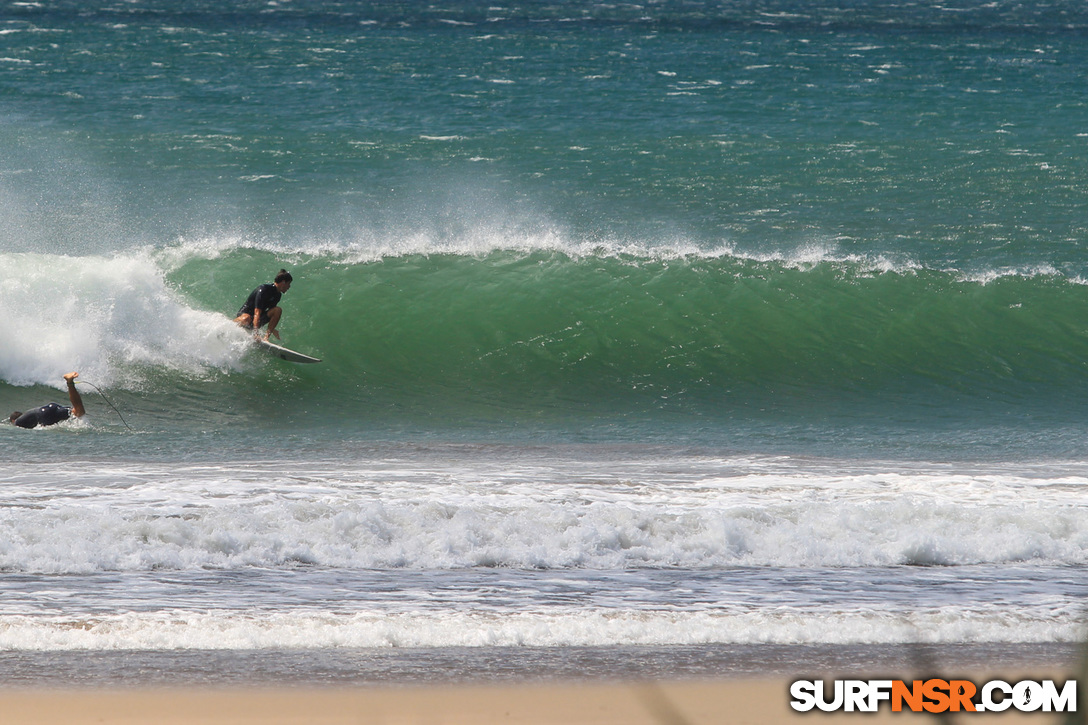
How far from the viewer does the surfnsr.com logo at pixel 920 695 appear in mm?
4781

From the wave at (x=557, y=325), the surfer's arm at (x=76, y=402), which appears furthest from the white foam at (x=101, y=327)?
the surfer's arm at (x=76, y=402)

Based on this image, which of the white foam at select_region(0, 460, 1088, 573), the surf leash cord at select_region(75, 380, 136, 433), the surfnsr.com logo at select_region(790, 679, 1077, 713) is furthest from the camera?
the surf leash cord at select_region(75, 380, 136, 433)

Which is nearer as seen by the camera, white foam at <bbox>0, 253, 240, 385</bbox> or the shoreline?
the shoreline

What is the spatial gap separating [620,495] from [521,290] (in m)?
6.06

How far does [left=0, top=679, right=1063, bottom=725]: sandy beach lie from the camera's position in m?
4.68

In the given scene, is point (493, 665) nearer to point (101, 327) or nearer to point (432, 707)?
point (432, 707)

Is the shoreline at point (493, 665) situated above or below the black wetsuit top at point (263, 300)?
below

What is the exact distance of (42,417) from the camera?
934 cm

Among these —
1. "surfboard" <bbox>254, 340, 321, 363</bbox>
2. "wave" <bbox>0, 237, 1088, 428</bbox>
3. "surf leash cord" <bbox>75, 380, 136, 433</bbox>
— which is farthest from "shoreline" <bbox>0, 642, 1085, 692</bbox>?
"surfboard" <bbox>254, 340, 321, 363</bbox>

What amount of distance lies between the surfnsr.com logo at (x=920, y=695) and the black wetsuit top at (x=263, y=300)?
7579mm

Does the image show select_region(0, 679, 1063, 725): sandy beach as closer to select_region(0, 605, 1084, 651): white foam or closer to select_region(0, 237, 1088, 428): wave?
select_region(0, 605, 1084, 651): white foam

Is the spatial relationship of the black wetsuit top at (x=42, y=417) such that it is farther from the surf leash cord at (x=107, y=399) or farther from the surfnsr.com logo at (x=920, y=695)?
the surfnsr.com logo at (x=920, y=695)

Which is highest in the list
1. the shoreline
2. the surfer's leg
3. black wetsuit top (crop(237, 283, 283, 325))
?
black wetsuit top (crop(237, 283, 283, 325))

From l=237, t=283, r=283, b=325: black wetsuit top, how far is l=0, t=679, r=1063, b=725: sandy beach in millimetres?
6618
